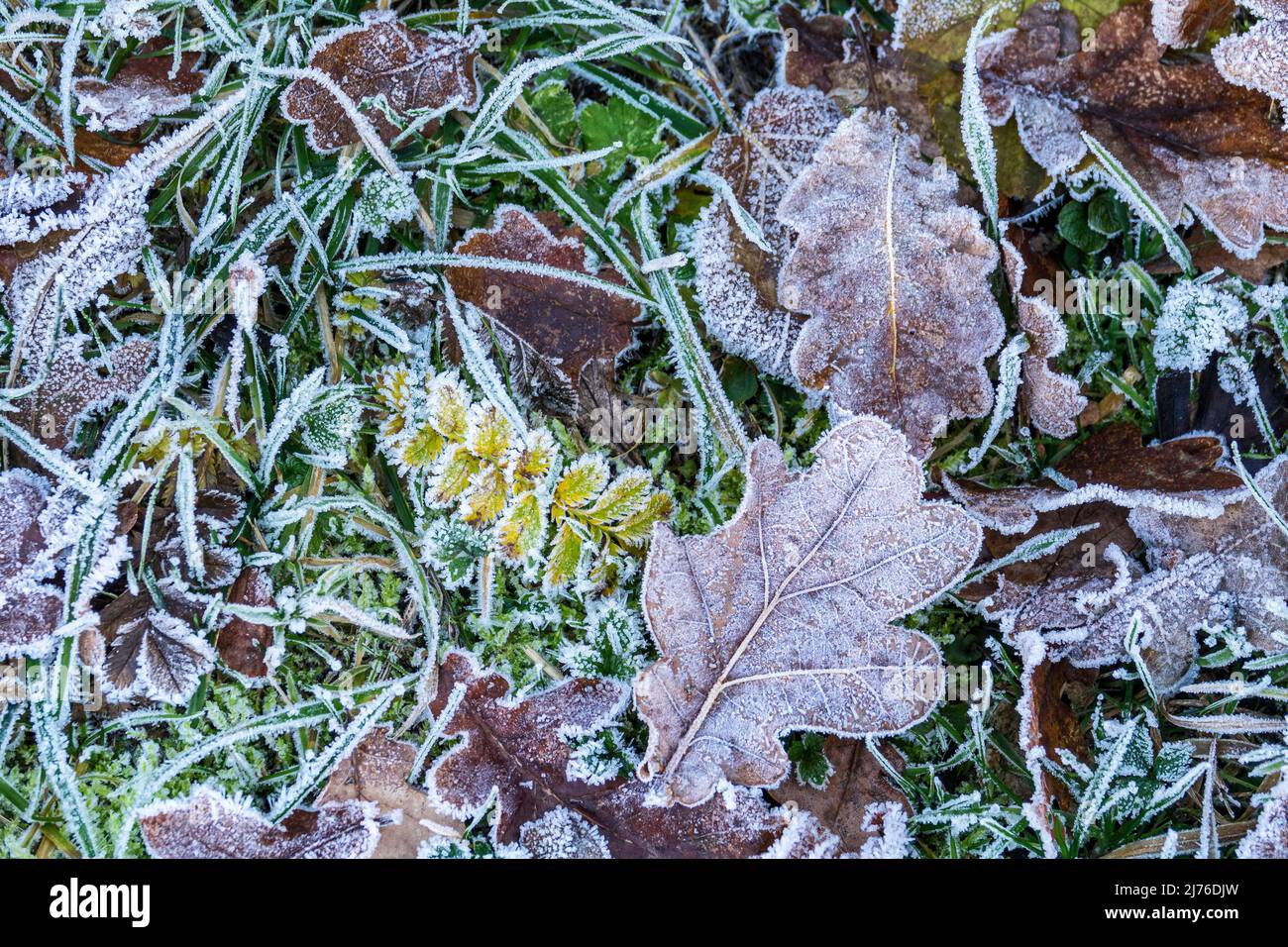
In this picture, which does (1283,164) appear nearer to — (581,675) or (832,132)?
(832,132)

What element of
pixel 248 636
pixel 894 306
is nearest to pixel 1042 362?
pixel 894 306

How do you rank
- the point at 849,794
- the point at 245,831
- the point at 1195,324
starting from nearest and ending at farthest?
the point at 245,831 → the point at 849,794 → the point at 1195,324

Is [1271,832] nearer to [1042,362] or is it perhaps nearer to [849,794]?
[849,794]

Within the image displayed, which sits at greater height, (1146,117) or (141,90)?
(1146,117)

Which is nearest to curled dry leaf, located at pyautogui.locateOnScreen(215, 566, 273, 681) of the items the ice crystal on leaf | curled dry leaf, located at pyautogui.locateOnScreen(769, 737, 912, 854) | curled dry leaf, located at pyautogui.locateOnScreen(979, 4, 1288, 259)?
curled dry leaf, located at pyautogui.locateOnScreen(769, 737, 912, 854)

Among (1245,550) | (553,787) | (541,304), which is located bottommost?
(553,787)
